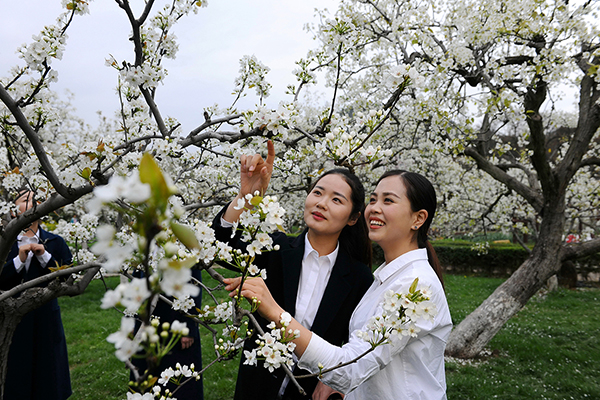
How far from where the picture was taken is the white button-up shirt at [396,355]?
132 centimetres

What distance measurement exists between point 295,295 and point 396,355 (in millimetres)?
553

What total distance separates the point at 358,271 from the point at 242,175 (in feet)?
2.63

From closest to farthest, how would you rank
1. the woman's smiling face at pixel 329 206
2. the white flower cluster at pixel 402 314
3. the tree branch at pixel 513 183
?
the white flower cluster at pixel 402 314 < the woman's smiling face at pixel 329 206 < the tree branch at pixel 513 183

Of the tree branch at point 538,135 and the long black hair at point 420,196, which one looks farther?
the tree branch at point 538,135

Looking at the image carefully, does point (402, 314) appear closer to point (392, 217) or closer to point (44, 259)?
point (392, 217)

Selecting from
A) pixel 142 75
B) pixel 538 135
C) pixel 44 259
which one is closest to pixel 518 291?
pixel 538 135

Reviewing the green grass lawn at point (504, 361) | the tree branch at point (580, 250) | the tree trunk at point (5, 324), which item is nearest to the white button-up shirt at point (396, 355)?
the tree trunk at point (5, 324)

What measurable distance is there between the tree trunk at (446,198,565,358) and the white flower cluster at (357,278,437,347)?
4666 millimetres

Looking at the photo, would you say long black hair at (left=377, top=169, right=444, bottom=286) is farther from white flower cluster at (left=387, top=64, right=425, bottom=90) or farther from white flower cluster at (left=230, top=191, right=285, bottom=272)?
white flower cluster at (left=230, top=191, right=285, bottom=272)

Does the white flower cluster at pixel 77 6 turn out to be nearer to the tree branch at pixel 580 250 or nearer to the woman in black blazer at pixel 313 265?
the woman in black blazer at pixel 313 265

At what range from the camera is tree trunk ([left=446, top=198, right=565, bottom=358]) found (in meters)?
5.08

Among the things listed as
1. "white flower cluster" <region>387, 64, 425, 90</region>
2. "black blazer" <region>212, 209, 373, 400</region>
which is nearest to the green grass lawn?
"black blazer" <region>212, 209, 373, 400</region>

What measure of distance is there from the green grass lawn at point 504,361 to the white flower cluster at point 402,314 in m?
3.57

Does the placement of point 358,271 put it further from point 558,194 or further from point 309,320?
point 558,194
